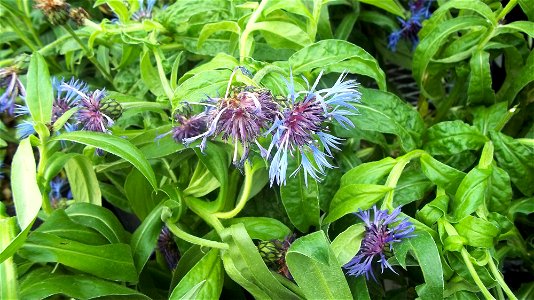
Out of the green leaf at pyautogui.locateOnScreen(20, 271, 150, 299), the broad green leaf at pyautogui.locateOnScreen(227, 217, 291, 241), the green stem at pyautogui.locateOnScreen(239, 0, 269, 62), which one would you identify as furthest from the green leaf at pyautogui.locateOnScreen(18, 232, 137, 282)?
the green stem at pyautogui.locateOnScreen(239, 0, 269, 62)

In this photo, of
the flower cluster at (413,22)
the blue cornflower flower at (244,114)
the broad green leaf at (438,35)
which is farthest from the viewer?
the flower cluster at (413,22)

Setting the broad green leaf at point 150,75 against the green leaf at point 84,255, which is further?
the broad green leaf at point 150,75

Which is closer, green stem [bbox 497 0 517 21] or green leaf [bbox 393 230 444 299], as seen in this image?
green leaf [bbox 393 230 444 299]

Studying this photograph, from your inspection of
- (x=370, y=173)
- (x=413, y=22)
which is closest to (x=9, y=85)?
(x=370, y=173)

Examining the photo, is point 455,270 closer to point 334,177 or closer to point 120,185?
point 334,177

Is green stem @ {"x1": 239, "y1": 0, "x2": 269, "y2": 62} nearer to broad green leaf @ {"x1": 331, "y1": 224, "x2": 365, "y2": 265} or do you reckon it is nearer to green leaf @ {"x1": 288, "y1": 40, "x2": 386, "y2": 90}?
green leaf @ {"x1": 288, "y1": 40, "x2": 386, "y2": 90}

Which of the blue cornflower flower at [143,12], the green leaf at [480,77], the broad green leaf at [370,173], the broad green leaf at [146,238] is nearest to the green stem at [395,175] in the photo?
the broad green leaf at [370,173]

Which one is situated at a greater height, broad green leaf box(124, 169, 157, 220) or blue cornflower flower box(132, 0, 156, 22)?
blue cornflower flower box(132, 0, 156, 22)

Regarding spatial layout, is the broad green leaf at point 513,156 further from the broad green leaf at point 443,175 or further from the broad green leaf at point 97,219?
the broad green leaf at point 97,219
